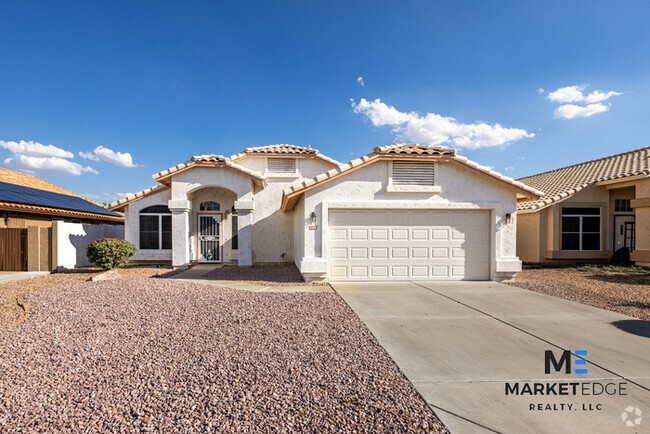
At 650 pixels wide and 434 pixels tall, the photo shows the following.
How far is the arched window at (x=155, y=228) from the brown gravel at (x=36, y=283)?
1.44 meters

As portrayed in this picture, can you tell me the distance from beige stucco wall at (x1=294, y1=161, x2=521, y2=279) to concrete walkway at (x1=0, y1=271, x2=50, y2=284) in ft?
30.6

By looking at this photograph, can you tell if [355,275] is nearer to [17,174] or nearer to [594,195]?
[594,195]

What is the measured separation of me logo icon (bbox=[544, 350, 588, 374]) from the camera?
3.76m

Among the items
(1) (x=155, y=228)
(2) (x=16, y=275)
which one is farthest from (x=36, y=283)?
(1) (x=155, y=228)

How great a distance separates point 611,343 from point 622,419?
7.75ft

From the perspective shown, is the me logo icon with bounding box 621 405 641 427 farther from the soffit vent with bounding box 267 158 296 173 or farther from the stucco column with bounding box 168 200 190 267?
the soffit vent with bounding box 267 158 296 173

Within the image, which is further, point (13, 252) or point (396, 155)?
point (13, 252)

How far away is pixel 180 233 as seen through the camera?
492 inches

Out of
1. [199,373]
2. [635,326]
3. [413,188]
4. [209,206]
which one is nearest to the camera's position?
[199,373]

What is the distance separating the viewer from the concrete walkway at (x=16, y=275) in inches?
384

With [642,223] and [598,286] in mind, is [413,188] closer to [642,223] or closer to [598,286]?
[598,286]

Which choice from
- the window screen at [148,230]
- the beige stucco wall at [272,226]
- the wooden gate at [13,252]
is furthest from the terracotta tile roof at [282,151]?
the wooden gate at [13,252]

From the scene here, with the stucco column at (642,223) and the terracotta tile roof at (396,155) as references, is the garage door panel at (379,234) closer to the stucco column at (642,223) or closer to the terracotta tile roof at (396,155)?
the terracotta tile roof at (396,155)

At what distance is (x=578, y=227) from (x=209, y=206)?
1700 centimetres
